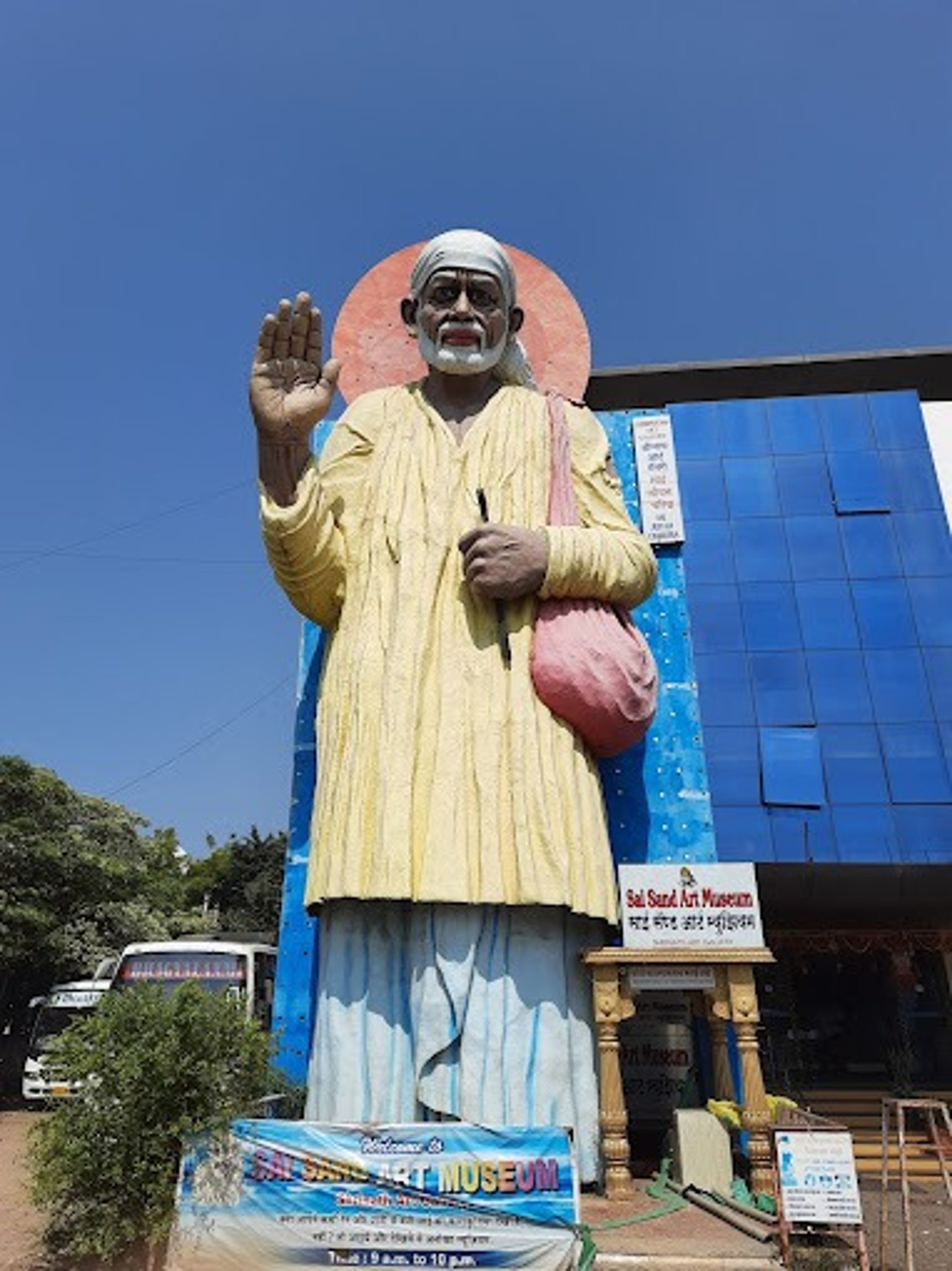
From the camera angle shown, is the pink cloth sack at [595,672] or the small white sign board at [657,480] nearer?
the pink cloth sack at [595,672]

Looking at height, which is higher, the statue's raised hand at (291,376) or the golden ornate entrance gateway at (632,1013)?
the statue's raised hand at (291,376)

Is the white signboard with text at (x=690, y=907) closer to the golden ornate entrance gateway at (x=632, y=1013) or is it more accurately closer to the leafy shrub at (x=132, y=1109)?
the golden ornate entrance gateway at (x=632, y=1013)

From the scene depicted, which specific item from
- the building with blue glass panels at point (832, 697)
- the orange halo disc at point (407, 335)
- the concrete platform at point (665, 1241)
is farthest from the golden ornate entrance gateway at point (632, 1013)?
the orange halo disc at point (407, 335)

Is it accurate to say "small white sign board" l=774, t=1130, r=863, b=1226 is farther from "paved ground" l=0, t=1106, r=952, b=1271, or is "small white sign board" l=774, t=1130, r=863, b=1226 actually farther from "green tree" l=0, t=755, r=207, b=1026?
"green tree" l=0, t=755, r=207, b=1026

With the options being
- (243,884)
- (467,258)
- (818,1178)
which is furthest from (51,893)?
(243,884)

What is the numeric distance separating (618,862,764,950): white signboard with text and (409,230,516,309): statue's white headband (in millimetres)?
4903

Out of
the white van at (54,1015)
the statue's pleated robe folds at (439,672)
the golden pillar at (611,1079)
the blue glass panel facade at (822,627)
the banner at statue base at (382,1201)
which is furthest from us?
the white van at (54,1015)

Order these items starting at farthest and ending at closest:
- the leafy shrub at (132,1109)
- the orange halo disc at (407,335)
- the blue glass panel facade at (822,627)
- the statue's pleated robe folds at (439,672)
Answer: the blue glass panel facade at (822,627), the orange halo disc at (407,335), the statue's pleated robe folds at (439,672), the leafy shrub at (132,1109)

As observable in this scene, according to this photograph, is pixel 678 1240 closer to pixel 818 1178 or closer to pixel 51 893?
pixel 818 1178

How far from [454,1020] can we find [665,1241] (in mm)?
1669

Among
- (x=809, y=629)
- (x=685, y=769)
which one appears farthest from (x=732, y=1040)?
(x=809, y=629)

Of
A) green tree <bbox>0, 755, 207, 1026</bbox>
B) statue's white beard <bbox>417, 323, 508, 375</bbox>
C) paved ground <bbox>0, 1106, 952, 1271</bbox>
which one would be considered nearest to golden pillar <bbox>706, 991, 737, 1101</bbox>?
paved ground <bbox>0, 1106, 952, 1271</bbox>

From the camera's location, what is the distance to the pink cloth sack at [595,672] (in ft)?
21.8

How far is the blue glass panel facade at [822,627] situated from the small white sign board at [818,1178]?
7.26 m
